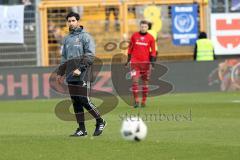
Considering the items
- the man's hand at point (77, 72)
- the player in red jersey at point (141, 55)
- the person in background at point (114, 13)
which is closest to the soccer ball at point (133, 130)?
the man's hand at point (77, 72)

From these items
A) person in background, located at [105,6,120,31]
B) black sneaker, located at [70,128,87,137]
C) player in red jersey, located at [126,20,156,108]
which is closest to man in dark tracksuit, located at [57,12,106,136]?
black sneaker, located at [70,128,87,137]

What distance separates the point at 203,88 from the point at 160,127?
1114cm

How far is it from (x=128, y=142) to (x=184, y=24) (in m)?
15.8

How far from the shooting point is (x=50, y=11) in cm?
2798

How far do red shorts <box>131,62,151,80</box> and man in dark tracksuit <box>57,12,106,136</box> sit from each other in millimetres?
7265

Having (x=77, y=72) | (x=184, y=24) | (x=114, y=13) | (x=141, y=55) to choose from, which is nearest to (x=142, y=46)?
(x=141, y=55)

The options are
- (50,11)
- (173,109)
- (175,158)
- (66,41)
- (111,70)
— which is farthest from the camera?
(50,11)

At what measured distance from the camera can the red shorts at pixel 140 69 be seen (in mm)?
21672

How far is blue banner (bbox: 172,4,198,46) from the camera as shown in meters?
28.5

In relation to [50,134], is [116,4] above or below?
above

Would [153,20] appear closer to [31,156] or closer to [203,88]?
[203,88]

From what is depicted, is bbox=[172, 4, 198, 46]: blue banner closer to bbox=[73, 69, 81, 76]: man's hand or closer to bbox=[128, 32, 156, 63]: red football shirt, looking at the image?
bbox=[128, 32, 156, 63]: red football shirt

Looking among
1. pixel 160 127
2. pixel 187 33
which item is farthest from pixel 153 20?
pixel 160 127

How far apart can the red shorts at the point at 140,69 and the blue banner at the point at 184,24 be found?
682 cm
